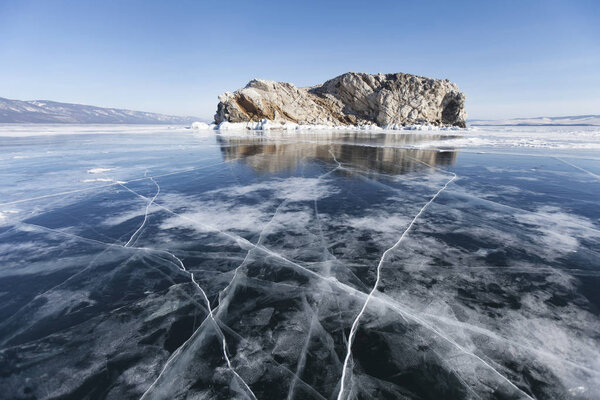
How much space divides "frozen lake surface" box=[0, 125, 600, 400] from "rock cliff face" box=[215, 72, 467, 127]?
48471 mm

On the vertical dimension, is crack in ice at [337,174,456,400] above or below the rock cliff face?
below

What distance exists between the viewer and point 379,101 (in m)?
54.5

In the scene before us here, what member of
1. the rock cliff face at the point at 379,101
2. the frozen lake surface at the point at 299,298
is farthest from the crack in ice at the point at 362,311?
the rock cliff face at the point at 379,101

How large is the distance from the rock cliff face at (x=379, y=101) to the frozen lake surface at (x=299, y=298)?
48.5 m

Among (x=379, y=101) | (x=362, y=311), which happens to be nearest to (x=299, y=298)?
(x=362, y=311)

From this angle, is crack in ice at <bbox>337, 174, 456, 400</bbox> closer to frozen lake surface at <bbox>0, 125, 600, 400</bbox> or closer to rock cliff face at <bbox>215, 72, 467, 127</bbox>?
frozen lake surface at <bbox>0, 125, 600, 400</bbox>

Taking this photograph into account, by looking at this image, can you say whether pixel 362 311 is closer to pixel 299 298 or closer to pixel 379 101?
pixel 299 298

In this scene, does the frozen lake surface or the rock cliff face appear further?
the rock cliff face

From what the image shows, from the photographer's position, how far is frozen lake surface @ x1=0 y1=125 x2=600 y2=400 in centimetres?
180

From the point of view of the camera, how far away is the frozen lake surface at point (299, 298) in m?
1.80

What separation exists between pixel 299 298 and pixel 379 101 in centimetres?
5853

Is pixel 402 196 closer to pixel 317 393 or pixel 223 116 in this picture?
pixel 317 393

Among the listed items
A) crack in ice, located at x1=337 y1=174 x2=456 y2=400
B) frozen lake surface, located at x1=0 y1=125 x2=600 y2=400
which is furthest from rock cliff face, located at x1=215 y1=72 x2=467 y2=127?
crack in ice, located at x1=337 y1=174 x2=456 y2=400

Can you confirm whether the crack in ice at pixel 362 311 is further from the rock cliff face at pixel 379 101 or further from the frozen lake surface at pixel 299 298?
the rock cliff face at pixel 379 101
